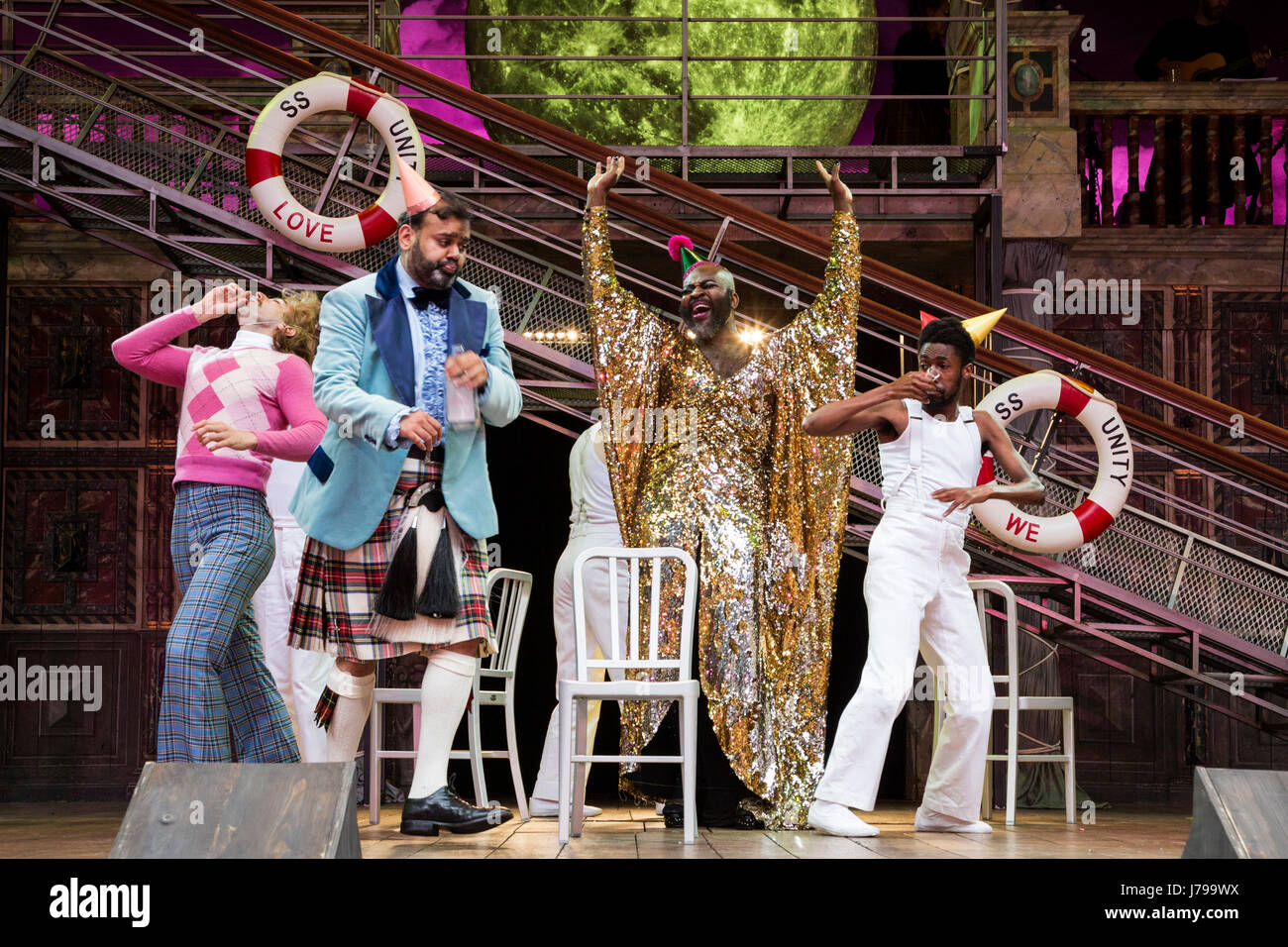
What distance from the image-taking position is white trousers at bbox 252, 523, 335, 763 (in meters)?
5.52

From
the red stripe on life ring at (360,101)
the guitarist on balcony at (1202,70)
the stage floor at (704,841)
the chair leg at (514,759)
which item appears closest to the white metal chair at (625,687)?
the stage floor at (704,841)

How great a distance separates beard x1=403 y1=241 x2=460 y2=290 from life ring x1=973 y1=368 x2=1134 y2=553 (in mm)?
2469

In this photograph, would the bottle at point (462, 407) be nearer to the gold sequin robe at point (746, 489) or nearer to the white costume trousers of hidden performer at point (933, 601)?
the gold sequin robe at point (746, 489)

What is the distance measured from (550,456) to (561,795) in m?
4.08

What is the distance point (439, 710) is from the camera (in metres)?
3.81

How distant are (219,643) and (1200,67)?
23.0ft

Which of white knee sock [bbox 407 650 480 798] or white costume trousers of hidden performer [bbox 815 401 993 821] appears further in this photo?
white costume trousers of hidden performer [bbox 815 401 993 821]

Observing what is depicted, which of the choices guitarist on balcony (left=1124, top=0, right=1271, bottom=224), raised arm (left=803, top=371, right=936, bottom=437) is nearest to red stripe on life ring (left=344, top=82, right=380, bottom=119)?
raised arm (left=803, top=371, right=936, bottom=437)

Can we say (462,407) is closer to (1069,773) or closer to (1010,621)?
(1010,621)

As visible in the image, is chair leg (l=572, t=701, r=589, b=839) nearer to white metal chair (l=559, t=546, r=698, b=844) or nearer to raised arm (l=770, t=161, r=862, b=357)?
white metal chair (l=559, t=546, r=698, b=844)

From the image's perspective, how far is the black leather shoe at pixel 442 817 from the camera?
3.83m

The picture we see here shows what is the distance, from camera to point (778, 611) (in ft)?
A: 15.5

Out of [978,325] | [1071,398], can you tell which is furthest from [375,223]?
[1071,398]

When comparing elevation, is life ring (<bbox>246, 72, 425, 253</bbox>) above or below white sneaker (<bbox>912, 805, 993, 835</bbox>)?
above
